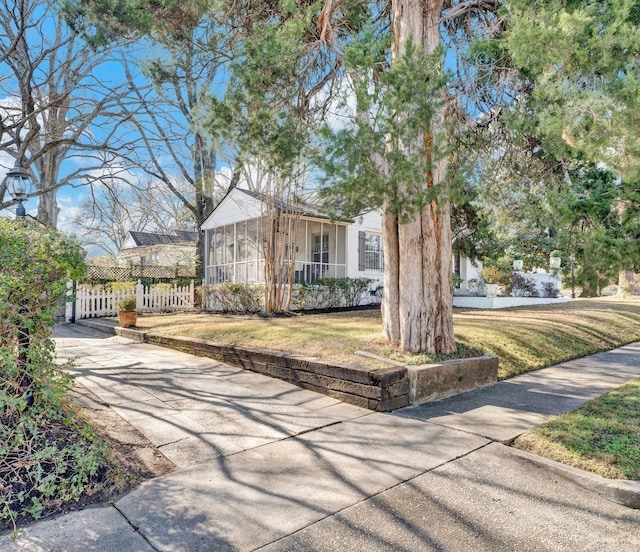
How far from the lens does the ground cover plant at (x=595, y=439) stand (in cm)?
315

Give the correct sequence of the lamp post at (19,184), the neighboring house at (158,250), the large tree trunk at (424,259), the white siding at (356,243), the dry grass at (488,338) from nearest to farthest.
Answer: the large tree trunk at (424,259), the dry grass at (488,338), the lamp post at (19,184), the white siding at (356,243), the neighboring house at (158,250)

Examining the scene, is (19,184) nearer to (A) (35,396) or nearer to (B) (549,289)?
(A) (35,396)

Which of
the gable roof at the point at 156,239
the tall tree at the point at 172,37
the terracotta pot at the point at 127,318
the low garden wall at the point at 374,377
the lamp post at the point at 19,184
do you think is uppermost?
the tall tree at the point at 172,37

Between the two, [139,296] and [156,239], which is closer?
[139,296]

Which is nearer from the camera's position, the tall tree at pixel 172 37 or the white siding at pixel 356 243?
the tall tree at pixel 172 37

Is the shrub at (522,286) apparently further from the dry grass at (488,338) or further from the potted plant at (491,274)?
the dry grass at (488,338)

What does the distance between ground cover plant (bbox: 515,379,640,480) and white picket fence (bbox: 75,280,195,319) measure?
13787mm

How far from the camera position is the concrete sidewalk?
230 cm

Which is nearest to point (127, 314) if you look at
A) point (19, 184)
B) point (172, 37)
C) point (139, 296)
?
point (19, 184)

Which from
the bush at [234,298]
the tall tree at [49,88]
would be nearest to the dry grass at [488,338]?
the bush at [234,298]

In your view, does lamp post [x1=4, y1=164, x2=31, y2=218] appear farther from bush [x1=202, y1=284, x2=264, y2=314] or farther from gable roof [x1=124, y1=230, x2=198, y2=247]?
gable roof [x1=124, y1=230, x2=198, y2=247]

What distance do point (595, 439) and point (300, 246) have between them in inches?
598

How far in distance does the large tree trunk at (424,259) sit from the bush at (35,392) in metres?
3.96

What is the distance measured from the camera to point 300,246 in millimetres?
18203
